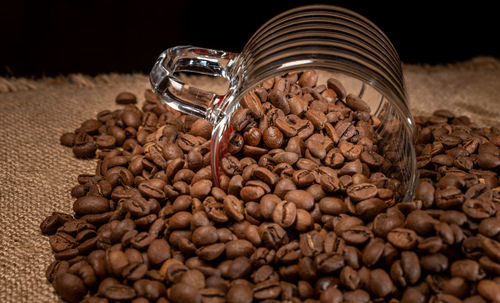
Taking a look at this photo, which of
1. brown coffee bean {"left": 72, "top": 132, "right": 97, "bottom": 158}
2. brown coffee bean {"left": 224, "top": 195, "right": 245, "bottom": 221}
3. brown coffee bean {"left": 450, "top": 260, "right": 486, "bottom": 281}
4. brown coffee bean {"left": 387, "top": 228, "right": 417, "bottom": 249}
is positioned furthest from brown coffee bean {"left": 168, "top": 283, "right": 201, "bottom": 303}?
brown coffee bean {"left": 72, "top": 132, "right": 97, "bottom": 158}

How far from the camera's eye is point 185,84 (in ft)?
4.71

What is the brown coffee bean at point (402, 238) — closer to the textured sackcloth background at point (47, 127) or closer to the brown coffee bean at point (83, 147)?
the textured sackcloth background at point (47, 127)

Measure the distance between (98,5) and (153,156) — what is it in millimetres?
1405

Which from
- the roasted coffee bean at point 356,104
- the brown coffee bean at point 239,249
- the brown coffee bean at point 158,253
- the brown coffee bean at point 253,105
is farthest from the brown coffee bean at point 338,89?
the brown coffee bean at point 158,253

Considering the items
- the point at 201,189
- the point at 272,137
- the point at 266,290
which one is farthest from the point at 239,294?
the point at 272,137

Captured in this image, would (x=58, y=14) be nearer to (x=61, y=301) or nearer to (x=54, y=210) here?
(x=54, y=210)

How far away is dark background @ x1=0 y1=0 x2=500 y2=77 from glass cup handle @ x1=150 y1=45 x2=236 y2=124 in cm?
106

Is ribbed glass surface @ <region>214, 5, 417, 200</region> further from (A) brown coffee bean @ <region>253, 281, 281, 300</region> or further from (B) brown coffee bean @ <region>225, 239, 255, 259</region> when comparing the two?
(A) brown coffee bean @ <region>253, 281, 281, 300</region>

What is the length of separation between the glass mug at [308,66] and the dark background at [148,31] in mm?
1104

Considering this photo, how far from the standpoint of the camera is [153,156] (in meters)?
1.50

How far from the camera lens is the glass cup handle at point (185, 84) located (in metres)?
1.42

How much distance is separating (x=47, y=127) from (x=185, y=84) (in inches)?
27.5

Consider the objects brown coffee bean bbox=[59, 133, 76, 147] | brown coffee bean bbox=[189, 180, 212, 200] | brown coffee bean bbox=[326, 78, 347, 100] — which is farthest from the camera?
brown coffee bean bbox=[59, 133, 76, 147]

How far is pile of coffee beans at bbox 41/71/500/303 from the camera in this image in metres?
1.14
